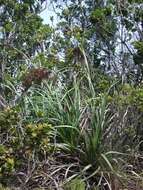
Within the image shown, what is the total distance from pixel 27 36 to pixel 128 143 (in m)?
5.28

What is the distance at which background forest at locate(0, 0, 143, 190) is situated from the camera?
6.57 meters

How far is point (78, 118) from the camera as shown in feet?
25.1

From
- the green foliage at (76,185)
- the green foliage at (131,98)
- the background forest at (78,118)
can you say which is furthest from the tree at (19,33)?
the green foliage at (76,185)

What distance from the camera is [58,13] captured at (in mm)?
12859

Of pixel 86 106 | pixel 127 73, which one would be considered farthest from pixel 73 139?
pixel 127 73

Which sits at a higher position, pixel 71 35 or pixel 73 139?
pixel 71 35

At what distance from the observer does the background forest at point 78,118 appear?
21.6ft

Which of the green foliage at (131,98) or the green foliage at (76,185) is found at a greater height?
the green foliage at (131,98)

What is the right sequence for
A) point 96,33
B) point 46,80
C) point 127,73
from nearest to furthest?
1. point 46,80
2. point 127,73
3. point 96,33

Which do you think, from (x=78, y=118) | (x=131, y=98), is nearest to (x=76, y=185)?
(x=78, y=118)

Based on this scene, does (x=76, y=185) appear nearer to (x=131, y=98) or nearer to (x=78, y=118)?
(x=78, y=118)

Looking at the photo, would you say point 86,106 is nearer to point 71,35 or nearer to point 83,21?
point 71,35

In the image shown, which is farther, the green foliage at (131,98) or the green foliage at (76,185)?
the green foliage at (131,98)

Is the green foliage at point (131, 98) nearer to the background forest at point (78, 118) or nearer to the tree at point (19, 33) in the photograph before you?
the background forest at point (78, 118)
